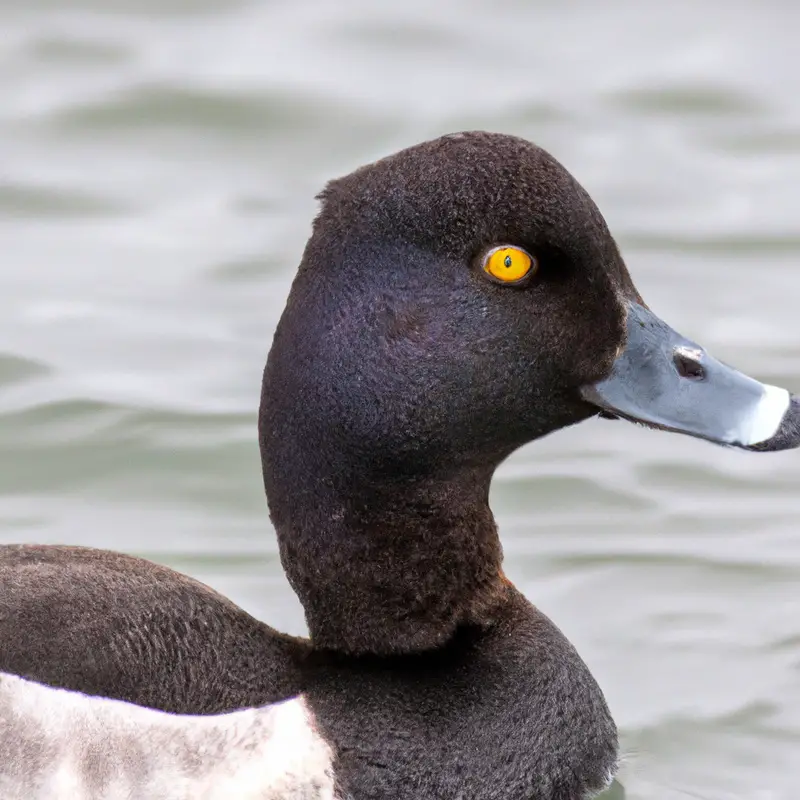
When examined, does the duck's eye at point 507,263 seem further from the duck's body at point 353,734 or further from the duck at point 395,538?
the duck's body at point 353,734

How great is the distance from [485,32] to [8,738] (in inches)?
228

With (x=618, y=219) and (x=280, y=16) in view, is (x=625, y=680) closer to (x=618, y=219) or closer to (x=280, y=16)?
(x=618, y=219)

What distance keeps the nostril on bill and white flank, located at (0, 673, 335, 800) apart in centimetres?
117

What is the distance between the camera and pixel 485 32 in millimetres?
9461

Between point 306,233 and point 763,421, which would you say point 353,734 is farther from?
point 306,233

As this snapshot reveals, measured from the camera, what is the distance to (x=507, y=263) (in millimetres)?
4414

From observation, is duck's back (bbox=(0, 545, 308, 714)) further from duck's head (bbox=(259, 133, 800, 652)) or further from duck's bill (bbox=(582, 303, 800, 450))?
duck's bill (bbox=(582, 303, 800, 450))

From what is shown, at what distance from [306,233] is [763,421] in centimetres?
380

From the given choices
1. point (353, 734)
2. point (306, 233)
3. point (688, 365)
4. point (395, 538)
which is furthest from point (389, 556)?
point (306, 233)

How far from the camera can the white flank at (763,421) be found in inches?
182

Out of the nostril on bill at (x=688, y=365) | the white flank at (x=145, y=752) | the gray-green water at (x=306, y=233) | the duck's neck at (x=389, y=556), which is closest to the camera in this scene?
the white flank at (x=145, y=752)

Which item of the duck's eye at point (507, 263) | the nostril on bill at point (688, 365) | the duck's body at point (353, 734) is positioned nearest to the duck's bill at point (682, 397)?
the nostril on bill at point (688, 365)

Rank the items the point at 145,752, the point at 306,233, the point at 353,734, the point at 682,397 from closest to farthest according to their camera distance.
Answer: the point at 145,752
the point at 353,734
the point at 682,397
the point at 306,233

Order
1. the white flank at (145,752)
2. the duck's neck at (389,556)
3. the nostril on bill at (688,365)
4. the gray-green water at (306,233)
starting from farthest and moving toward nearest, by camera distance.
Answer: the gray-green water at (306,233)
the nostril on bill at (688,365)
the duck's neck at (389,556)
the white flank at (145,752)
